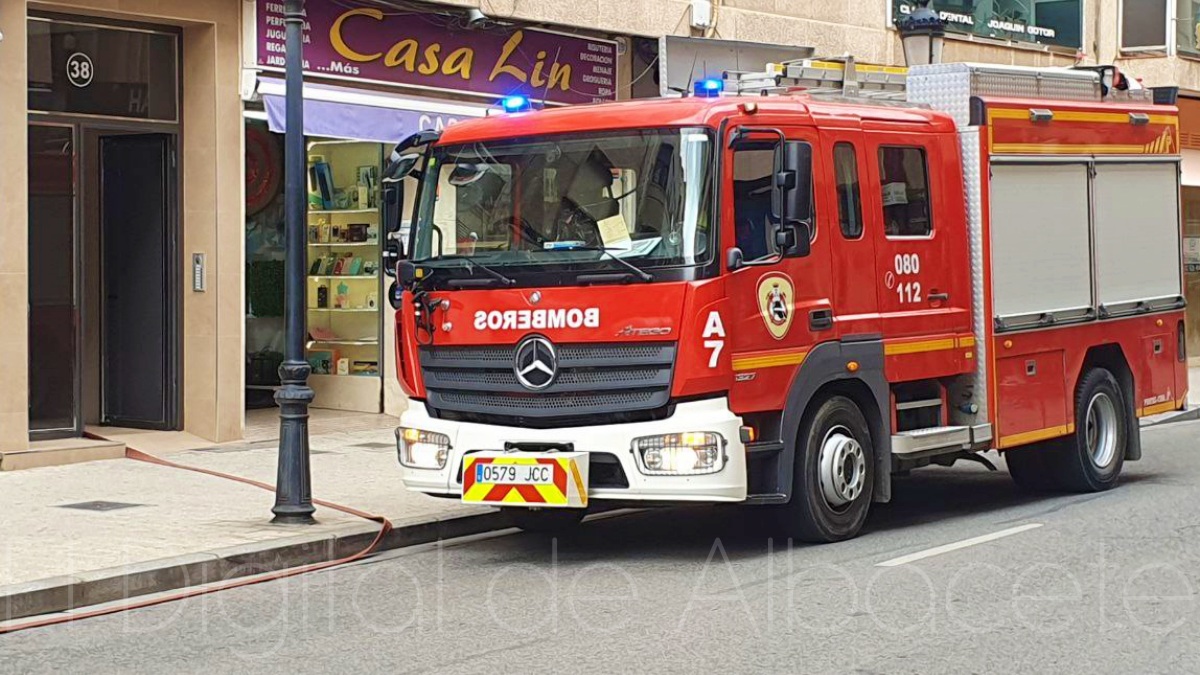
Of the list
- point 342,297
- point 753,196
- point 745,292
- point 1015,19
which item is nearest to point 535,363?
point 745,292

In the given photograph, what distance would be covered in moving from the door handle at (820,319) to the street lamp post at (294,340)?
10.8 ft

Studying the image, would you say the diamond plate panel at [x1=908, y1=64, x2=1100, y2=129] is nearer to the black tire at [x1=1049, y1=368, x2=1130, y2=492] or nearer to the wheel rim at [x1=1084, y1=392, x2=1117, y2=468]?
the black tire at [x1=1049, y1=368, x2=1130, y2=492]

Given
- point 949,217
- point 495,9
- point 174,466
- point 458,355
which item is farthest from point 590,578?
point 495,9

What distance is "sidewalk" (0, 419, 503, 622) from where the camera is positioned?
952 centimetres

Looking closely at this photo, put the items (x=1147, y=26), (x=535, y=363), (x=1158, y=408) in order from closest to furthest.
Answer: (x=535, y=363)
(x=1158, y=408)
(x=1147, y=26)

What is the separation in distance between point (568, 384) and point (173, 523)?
3.09 meters

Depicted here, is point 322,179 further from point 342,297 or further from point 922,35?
point 922,35

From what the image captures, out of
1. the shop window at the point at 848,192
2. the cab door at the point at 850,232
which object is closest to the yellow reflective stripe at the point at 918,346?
the cab door at the point at 850,232

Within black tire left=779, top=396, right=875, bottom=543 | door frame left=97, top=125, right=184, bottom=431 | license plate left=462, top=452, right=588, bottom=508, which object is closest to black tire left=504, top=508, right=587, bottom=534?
license plate left=462, top=452, right=588, bottom=508

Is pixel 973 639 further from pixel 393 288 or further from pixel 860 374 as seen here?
pixel 393 288

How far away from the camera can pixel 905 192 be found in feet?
36.9

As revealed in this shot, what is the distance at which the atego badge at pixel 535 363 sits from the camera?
Result: 32.8ft

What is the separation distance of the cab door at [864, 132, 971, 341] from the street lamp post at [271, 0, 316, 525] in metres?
3.67

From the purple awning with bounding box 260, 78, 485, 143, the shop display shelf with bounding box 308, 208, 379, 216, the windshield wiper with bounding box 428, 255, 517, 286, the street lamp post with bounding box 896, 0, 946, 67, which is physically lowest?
the windshield wiper with bounding box 428, 255, 517, 286
